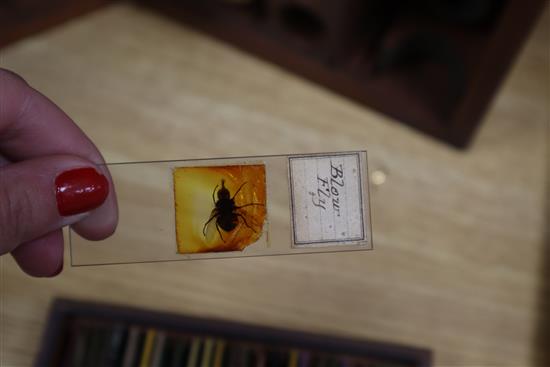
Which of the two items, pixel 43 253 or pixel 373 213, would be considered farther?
pixel 373 213

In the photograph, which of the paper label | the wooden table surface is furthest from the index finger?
the wooden table surface

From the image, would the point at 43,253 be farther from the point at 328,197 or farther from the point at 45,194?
the point at 328,197

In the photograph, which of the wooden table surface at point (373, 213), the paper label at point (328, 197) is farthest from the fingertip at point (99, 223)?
the wooden table surface at point (373, 213)

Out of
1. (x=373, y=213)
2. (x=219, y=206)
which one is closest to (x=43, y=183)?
A: (x=219, y=206)

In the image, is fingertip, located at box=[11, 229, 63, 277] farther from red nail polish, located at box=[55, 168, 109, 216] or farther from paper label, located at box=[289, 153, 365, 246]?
paper label, located at box=[289, 153, 365, 246]

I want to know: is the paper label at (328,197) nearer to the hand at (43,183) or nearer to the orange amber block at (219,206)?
the orange amber block at (219,206)

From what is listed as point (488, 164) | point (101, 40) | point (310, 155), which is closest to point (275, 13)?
point (101, 40)
